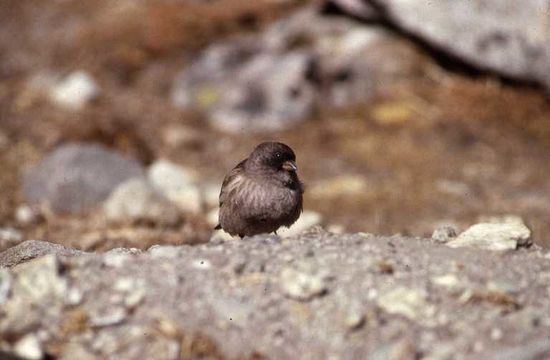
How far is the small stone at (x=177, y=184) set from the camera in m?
10.8

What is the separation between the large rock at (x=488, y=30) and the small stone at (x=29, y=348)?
939cm

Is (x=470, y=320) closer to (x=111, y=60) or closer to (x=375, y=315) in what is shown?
(x=375, y=315)

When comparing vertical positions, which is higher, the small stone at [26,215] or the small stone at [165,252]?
the small stone at [165,252]

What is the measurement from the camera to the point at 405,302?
487 cm

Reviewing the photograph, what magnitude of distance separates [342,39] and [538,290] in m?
9.59

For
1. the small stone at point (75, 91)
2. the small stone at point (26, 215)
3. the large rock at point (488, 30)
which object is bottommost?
the small stone at point (75, 91)

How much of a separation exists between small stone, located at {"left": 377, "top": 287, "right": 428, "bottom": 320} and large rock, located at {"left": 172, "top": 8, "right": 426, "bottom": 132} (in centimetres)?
816

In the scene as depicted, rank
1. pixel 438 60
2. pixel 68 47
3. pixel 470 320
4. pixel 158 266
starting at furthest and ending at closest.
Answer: pixel 68 47 < pixel 438 60 < pixel 158 266 < pixel 470 320

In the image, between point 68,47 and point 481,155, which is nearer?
point 481,155

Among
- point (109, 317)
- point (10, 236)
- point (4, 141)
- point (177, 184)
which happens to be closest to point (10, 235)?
point (10, 236)

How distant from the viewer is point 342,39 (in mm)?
14258

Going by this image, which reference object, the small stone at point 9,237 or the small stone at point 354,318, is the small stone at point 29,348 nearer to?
the small stone at point 354,318

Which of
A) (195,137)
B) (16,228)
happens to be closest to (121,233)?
(16,228)

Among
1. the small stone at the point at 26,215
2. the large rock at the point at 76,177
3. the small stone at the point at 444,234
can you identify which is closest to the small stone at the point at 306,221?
the large rock at the point at 76,177
